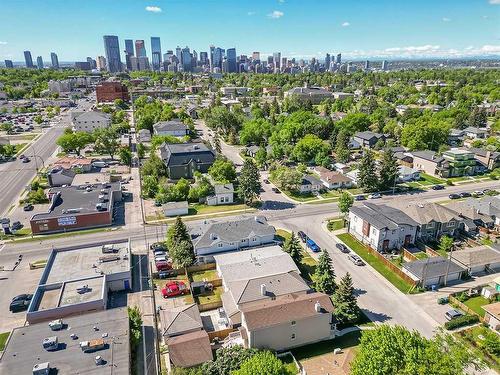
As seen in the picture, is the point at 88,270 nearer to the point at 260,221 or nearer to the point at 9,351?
the point at 9,351

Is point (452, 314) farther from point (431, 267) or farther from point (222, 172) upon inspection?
point (222, 172)

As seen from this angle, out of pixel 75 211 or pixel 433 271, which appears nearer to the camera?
pixel 433 271

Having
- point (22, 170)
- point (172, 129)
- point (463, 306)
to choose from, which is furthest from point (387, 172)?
point (22, 170)

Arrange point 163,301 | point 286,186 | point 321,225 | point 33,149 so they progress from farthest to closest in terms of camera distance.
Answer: point 33,149 < point 286,186 < point 321,225 < point 163,301

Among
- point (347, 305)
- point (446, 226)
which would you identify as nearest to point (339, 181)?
point (446, 226)

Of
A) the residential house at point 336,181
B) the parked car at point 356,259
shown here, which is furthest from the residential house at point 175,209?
the residential house at point 336,181

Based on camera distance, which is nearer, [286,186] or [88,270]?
[88,270]

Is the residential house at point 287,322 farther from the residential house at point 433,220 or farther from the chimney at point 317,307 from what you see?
the residential house at point 433,220
